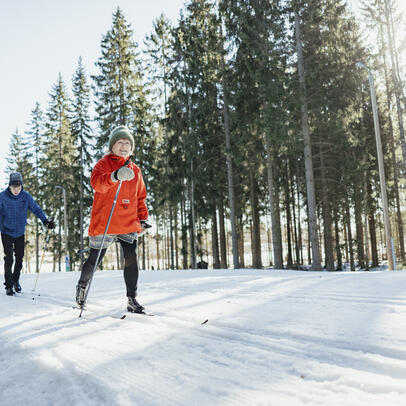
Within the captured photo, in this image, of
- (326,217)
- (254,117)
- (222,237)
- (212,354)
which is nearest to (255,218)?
(222,237)

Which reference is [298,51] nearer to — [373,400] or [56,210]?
[373,400]

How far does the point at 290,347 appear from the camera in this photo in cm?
218

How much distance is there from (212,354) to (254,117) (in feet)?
50.3

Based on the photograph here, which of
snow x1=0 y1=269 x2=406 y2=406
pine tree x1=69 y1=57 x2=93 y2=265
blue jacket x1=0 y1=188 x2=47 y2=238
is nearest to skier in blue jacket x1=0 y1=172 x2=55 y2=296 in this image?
blue jacket x1=0 y1=188 x2=47 y2=238

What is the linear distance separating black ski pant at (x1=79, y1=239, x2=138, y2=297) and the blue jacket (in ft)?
7.77

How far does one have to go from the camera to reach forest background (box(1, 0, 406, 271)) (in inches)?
569

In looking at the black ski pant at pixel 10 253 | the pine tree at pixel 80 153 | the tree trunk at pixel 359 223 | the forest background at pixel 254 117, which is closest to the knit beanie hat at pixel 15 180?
the black ski pant at pixel 10 253

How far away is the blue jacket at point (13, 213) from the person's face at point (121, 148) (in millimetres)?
2673

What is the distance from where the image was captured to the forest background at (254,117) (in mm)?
14453

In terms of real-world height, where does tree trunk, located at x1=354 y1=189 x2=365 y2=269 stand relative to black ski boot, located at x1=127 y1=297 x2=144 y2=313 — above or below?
above

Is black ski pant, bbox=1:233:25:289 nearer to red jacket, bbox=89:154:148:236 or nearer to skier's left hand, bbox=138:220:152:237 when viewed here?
red jacket, bbox=89:154:148:236

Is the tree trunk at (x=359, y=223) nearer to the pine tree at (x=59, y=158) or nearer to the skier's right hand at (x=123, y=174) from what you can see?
the skier's right hand at (x=123, y=174)

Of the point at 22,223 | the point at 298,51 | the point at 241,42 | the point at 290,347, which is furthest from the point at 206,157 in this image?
the point at 290,347

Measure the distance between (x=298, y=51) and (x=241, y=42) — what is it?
3631mm
